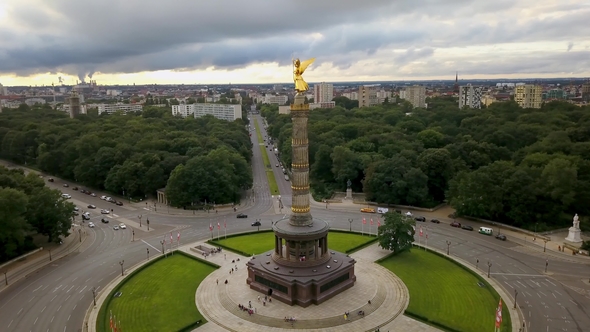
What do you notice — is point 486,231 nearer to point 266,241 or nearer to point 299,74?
point 266,241

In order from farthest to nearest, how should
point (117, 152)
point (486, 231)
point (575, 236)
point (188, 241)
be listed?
point (117, 152) → point (486, 231) → point (188, 241) → point (575, 236)

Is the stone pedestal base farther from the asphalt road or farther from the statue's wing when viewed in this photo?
the statue's wing

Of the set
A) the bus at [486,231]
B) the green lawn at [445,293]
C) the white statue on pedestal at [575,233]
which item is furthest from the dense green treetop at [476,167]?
the green lawn at [445,293]

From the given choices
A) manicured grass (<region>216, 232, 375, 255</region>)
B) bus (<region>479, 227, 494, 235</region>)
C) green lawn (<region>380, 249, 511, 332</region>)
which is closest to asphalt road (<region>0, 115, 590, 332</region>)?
bus (<region>479, 227, 494, 235</region>)

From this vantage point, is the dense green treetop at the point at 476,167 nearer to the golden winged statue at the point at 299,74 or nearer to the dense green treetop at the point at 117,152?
the dense green treetop at the point at 117,152

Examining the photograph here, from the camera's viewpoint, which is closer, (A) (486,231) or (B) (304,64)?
(B) (304,64)

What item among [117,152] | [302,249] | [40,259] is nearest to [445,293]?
[302,249]

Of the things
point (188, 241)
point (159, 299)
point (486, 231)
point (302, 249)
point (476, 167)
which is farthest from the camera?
point (476, 167)
